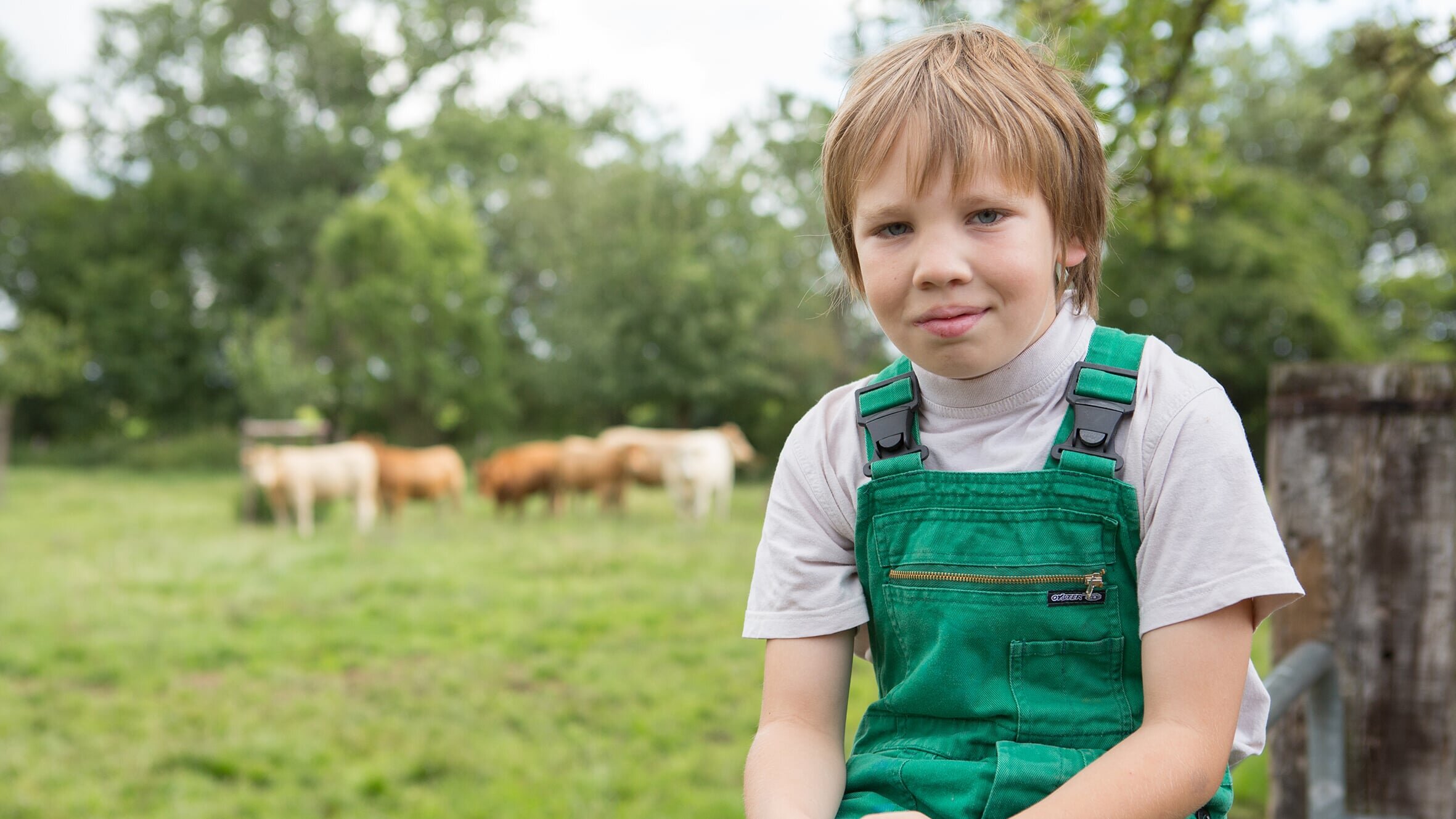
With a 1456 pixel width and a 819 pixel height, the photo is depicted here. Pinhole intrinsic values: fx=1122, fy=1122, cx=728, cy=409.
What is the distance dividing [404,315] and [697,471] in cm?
1606

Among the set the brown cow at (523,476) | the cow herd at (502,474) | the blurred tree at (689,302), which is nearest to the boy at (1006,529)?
the cow herd at (502,474)

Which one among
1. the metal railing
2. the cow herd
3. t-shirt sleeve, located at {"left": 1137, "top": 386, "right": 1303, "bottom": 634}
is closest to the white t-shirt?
t-shirt sleeve, located at {"left": 1137, "top": 386, "right": 1303, "bottom": 634}

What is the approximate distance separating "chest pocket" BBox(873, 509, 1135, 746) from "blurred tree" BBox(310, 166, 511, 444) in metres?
28.2

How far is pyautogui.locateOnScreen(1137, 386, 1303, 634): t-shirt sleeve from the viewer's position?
47.1 inches

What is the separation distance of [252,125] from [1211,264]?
26254mm

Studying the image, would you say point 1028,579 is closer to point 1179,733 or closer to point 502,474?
point 1179,733

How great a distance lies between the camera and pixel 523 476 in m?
15.7

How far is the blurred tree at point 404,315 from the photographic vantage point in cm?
2825

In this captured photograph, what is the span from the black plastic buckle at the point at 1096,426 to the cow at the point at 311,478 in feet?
44.1

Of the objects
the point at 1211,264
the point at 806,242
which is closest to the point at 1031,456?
the point at 1211,264

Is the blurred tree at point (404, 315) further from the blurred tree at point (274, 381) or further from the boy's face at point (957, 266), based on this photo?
the boy's face at point (957, 266)

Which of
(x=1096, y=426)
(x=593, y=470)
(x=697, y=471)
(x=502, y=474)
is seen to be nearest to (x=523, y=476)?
(x=502, y=474)

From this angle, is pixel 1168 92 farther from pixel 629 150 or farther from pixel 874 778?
pixel 629 150

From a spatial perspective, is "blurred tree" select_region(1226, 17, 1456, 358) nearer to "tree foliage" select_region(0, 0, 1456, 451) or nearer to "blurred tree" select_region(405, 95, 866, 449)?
"tree foliage" select_region(0, 0, 1456, 451)
